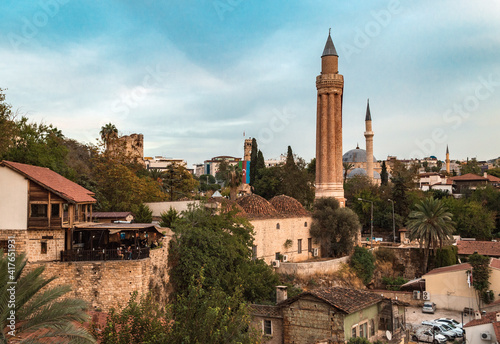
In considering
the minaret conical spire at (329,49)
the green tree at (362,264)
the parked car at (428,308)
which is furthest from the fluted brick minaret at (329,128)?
the parked car at (428,308)

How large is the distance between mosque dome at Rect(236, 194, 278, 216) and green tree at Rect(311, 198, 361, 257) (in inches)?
202

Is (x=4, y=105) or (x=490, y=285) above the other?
(x=4, y=105)

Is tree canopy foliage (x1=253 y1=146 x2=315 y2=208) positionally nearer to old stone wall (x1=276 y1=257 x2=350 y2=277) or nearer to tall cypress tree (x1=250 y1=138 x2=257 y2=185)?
tall cypress tree (x1=250 y1=138 x2=257 y2=185)

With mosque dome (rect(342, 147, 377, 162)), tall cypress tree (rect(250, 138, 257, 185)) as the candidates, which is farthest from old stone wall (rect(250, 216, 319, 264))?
mosque dome (rect(342, 147, 377, 162))

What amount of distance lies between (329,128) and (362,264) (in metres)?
15.1

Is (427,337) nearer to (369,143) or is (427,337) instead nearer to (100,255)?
(100,255)

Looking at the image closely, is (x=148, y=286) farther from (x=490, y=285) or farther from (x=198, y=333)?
(x=490, y=285)

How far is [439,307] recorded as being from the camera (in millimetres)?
36938

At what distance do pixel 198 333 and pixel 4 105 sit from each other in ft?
72.8

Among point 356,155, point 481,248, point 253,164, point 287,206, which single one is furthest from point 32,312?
point 356,155

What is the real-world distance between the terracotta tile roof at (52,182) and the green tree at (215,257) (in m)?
5.58

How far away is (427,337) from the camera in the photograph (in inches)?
1073

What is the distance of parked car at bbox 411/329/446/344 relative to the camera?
26797 mm

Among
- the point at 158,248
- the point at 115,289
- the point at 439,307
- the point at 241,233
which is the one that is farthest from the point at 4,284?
the point at 439,307
